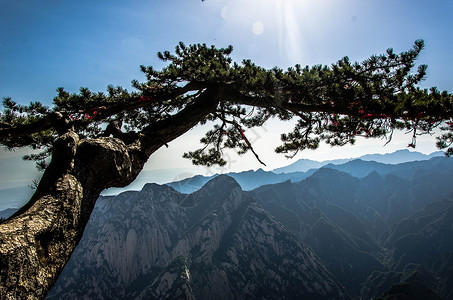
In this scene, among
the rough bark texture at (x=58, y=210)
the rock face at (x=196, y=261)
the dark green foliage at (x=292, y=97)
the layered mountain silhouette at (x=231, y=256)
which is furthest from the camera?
the layered mountain silhouette at (x=231, y=256)

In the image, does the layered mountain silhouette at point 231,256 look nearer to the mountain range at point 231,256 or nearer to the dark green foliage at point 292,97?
the mountain range at point 231,256

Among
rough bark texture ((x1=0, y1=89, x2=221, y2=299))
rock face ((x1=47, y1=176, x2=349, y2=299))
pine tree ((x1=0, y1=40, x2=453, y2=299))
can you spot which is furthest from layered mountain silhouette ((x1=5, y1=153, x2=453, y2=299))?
rough bark texture ((x1=0, y1=89, x2=221, y2=299))

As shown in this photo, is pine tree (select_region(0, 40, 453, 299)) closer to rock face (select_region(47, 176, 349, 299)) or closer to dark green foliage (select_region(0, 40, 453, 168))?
dark green foliage (select_region(0, 40, 453, 168))

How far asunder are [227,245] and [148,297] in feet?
142

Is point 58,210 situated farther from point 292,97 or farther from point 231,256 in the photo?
point 231,256

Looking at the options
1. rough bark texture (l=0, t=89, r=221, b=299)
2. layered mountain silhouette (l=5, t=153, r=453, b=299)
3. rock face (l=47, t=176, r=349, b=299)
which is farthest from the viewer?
layered mountain silhouette (l=5, t=153, r=453, b=299)

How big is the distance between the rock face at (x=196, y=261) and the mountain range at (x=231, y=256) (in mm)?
472

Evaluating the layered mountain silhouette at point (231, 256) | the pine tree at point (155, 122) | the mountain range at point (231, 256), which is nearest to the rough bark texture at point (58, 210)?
the pine tree at point (155, 122)

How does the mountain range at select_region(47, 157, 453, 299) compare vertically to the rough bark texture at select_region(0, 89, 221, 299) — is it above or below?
below

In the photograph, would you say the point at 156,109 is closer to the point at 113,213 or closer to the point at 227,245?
the point at 227,245

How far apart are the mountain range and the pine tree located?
86701mm

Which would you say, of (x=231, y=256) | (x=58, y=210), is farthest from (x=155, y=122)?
(x=231, y=256)

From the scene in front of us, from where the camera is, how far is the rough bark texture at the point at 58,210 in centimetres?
189

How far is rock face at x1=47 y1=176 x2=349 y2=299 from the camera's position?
294 ft
